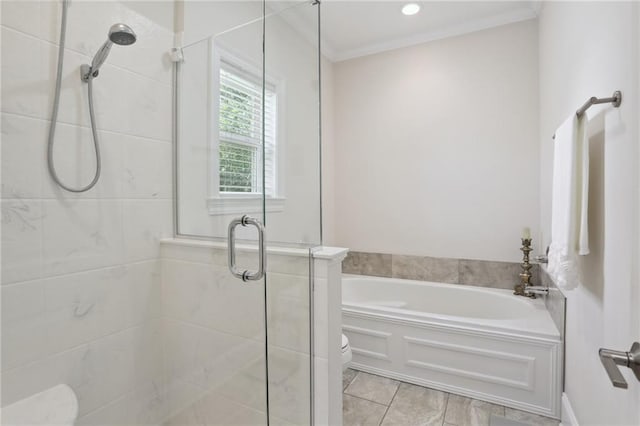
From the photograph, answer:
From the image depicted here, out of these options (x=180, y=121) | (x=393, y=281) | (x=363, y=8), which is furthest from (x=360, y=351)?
(x=363, y=8)

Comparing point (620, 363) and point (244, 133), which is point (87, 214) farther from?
point (620, 363)

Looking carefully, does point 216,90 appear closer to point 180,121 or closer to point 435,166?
point 180,121

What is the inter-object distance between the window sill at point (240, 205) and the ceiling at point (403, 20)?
6.52 feet

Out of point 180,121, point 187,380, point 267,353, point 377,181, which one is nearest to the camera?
point 267,353

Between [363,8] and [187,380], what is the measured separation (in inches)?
114

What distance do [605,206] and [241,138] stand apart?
146 centimetres

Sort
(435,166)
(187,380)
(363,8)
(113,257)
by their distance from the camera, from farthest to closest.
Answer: (435,166), (363,8), (187,380), (113,257)

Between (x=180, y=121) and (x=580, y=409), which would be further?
(x=180, y=121)

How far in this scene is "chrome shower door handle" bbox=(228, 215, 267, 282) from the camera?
123 centimetres

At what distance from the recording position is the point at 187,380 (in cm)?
158

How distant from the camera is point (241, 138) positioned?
58.1 inches

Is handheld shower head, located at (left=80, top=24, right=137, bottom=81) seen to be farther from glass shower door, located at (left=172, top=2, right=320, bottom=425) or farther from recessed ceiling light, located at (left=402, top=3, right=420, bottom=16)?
recessed ceiling light, located at (left=402, top=3, right=420, bottom=16)

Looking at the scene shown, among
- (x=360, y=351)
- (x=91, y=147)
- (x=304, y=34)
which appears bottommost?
(x=360, y=351)

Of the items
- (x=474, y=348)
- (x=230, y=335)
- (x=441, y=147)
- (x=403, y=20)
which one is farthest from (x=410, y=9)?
(x=230, y=335)
